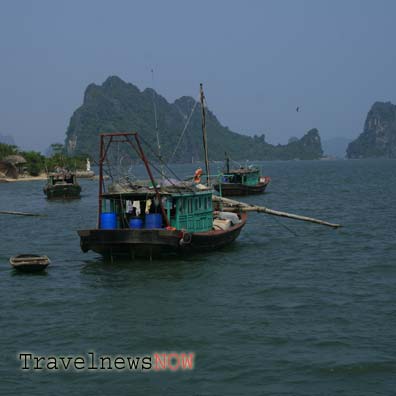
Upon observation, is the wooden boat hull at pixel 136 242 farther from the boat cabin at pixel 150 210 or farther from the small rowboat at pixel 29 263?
→ the small rowboat at pixel 29 263

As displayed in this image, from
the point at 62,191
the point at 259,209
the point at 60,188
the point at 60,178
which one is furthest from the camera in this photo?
the point at 60,178

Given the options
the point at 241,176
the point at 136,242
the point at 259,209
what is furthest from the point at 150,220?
the point at 241,176

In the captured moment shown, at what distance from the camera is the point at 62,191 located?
222 ft

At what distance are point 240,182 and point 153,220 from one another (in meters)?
43.5

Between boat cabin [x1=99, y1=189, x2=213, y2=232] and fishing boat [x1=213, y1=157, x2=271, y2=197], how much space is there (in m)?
37.1

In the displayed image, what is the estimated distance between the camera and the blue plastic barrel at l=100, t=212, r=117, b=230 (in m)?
25.0

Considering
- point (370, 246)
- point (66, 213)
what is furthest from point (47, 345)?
point (66, 213)

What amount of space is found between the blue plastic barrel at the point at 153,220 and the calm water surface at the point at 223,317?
145cm

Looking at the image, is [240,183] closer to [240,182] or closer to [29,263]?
[240,182]

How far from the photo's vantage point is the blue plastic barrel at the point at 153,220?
81.8 ft

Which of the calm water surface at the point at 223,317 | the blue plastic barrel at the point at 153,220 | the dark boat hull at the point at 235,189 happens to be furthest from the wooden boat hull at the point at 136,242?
the dark boat hull at the point at 235,189

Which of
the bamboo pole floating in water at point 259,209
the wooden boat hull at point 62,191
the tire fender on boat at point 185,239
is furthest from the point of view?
the wooden boat hull at point 62,191

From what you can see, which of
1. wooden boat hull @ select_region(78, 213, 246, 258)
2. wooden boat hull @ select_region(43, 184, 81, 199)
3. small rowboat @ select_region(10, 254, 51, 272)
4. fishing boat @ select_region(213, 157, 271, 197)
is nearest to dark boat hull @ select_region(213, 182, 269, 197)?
fishing boat @ select_region(213, 157, 271, 197)

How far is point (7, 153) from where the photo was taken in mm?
131000
